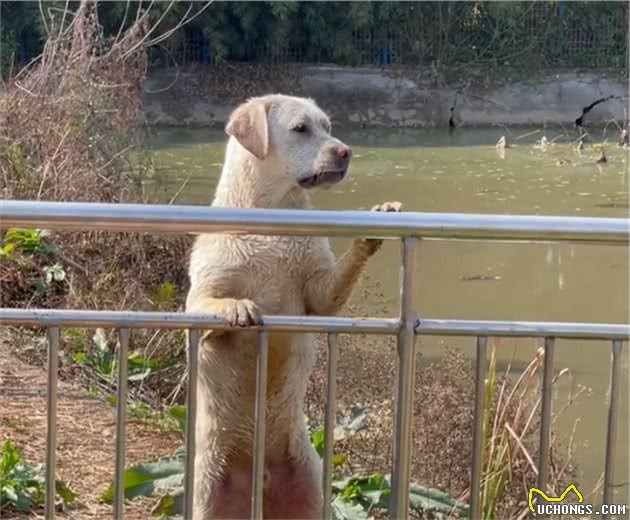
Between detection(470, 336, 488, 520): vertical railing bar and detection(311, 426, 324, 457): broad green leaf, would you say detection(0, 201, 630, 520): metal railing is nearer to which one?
detection(470, 336, 488, 520): vertical railing bar

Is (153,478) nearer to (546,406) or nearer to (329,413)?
(329,413)

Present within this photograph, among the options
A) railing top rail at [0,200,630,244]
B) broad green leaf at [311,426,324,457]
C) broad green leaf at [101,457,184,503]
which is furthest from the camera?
broad green leaf at [311,426,324,457]

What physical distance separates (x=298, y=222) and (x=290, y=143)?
6.25ft

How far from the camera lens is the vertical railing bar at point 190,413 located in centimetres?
310

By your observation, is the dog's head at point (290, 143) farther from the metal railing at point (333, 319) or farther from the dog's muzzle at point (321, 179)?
the metal railing at point (333, 319)

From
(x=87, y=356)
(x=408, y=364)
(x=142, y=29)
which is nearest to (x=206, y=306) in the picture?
(x=408, y=364)

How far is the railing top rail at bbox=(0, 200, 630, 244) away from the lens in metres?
2.91

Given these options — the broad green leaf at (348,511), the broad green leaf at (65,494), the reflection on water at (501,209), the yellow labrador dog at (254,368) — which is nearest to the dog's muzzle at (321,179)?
the yellow labrador dog at (254,368)

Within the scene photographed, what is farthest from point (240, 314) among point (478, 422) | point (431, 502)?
point (431, 502)

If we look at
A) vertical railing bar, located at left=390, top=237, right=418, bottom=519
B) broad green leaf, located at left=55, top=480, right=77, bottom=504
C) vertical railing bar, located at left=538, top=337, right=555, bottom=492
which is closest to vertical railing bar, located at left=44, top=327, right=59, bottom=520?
vertical railing bar, located at left=390, top=237, right=418, bottom=519

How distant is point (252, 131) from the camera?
477 cm

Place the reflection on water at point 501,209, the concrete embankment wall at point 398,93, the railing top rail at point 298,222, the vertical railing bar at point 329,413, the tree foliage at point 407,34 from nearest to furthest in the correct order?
the railing top rail at point 298,222 < the vertical railing bar at point 329,413 < the reflection on water at point 501,209 < the concrete embankment wall at point 398,93 < the tree foliage at point 407,34

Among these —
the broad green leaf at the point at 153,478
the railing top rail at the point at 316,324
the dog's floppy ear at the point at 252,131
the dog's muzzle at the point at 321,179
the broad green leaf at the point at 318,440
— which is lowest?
the broad green leaf at the point at 153,478

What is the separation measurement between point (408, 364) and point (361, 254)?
38.2 inches
